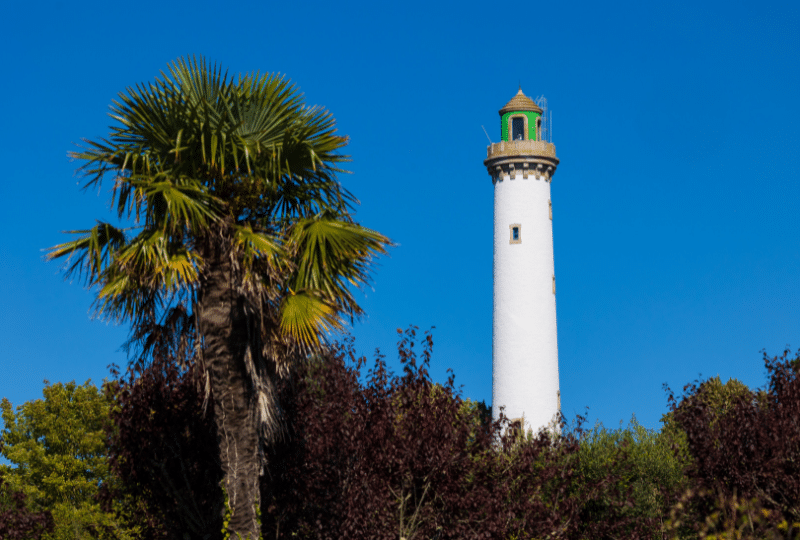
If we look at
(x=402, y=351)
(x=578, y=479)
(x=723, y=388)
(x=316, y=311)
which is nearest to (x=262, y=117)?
(x=316, y=311)

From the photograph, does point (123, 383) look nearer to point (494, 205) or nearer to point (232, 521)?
point (232, 521)

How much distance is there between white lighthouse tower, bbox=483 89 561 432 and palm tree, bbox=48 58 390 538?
103 ft

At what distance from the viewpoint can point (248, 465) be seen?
18625 millimetres

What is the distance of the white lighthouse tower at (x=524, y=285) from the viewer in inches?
2000

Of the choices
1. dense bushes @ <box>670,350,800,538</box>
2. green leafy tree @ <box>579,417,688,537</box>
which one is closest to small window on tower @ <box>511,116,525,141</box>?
green leafy tree @ <box>579,417,688,537</box>

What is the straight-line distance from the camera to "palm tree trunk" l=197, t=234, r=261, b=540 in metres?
18.5

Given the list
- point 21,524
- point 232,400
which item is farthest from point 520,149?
point 232,400

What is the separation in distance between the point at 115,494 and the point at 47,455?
96.4 ft

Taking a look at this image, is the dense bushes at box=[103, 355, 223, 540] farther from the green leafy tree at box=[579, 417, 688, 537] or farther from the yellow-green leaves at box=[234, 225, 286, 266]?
the green leafy tree at box=[579, 417, 688, 537]

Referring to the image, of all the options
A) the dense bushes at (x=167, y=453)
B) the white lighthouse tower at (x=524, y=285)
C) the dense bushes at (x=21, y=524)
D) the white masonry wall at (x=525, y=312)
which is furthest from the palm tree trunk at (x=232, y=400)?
the white masonry wall at (x=525, y=312)

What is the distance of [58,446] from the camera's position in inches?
2088

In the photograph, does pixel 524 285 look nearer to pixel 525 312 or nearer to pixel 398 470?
pixel 525 312

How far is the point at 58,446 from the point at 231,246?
3792 cm

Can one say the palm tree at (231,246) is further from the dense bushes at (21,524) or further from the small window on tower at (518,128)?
the small window on tower at (518,128)
